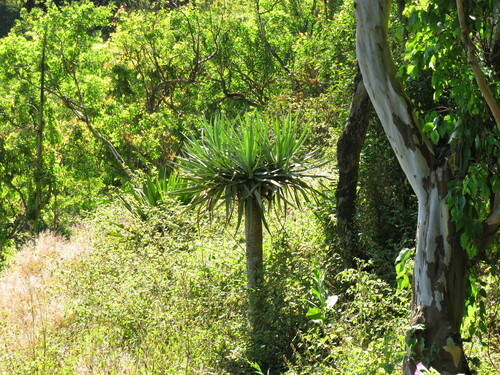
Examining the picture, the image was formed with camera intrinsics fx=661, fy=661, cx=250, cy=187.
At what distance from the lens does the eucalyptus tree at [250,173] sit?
7.53 meters

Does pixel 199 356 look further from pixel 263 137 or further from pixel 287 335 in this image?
pixel 263 137

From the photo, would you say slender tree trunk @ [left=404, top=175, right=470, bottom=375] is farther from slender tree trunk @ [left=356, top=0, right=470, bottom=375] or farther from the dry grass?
the dry grass

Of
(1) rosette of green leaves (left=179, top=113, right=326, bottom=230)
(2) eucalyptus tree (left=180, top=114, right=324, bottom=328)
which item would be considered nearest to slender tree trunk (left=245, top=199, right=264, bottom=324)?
(2) eucalyptus tree (left=180, top=114, right=324, bottom=328)

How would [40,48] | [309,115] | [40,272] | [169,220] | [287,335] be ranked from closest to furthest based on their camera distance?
[287,335], [169,220], [40,272], [309,115], [40,48]

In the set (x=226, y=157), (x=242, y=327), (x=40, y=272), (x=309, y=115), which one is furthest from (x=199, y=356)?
(x=309, y=115)

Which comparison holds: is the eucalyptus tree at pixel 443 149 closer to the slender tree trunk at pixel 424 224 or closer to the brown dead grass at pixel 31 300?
the slender tree trunk at pixel 424 224

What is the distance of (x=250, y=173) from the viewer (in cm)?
750

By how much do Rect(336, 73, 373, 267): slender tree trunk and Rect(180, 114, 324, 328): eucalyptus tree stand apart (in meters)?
0.46

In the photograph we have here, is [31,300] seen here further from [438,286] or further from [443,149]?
[443,149]

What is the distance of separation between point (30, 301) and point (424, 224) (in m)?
5.69

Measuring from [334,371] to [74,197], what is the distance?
17537mm

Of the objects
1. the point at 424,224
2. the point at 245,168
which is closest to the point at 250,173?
the point at 245,168

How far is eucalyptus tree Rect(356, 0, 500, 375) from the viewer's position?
4348mm

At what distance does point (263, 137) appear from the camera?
7766mm
